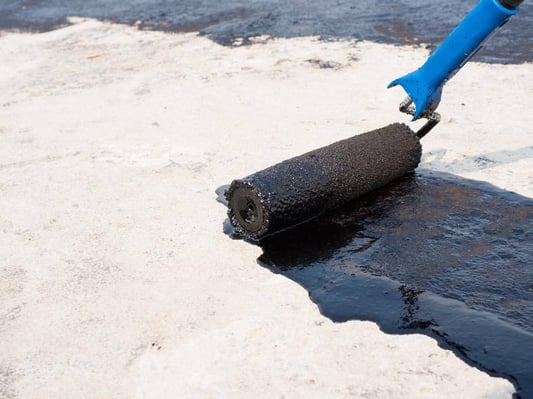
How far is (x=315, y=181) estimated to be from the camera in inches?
153

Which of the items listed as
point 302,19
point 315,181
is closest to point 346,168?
point 315,181

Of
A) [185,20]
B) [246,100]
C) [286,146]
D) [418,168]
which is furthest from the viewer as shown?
[185,20]

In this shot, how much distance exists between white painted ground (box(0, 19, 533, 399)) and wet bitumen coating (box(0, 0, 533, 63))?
0.53m

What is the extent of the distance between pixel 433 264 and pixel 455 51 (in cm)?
124

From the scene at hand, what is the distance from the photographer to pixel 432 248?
359 cm

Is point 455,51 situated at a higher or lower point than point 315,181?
higher

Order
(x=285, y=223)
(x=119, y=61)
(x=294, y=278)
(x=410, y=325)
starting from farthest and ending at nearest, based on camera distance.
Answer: (x=119, y=61) < (x=285, y=223) < (x=294, y=278) < (x=410, y=325)

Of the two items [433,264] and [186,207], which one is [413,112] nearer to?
[433,264]

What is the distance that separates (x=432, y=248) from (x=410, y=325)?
719 millimetres

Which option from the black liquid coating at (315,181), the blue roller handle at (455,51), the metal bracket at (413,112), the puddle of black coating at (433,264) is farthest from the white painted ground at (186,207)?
the blue roller handle at (455,51)

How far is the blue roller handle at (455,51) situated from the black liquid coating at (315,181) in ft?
1.26

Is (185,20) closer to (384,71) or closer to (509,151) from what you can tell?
(384,71)

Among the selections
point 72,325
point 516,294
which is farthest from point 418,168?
point 72,325

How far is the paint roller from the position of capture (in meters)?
3.64
